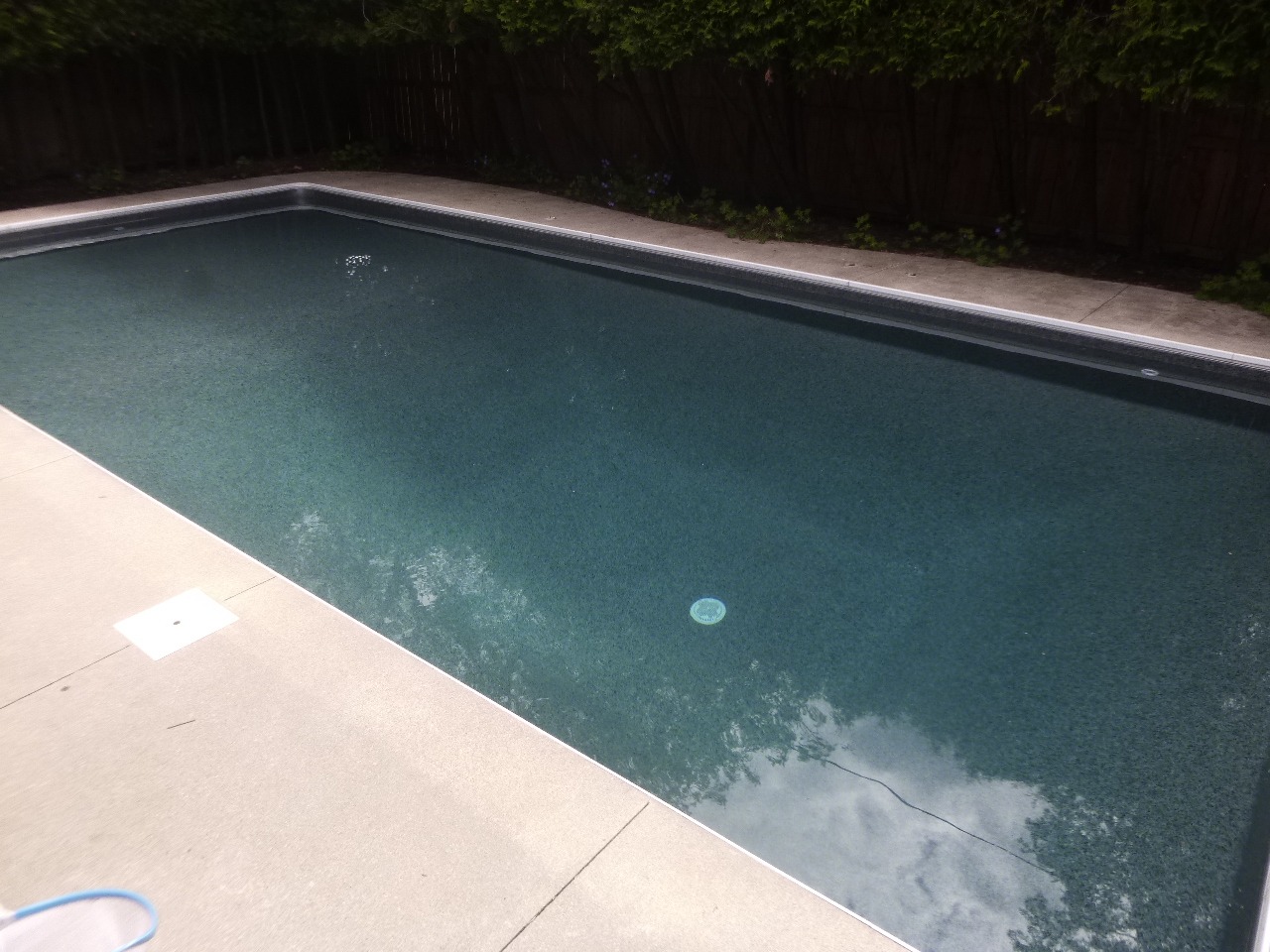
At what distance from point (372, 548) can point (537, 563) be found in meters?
0.64

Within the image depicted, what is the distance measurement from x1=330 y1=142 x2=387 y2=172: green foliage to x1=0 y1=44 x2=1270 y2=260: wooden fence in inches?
16.8

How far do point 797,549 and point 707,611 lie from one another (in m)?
0.52

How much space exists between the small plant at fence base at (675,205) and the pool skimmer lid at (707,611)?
4.19 m

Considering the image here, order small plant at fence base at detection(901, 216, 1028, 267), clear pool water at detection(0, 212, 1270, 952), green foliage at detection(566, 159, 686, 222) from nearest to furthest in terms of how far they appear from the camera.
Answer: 1. clear pool water at detection(0, 212, 1270, 952)
2. small plant at fence base at detection(901, 216, 1028, 267)
3. green foliage at detection(566, 159, 686, 222)

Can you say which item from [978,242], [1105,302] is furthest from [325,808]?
[978,242]

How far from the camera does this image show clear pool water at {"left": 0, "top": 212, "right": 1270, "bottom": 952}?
2225 millimetres

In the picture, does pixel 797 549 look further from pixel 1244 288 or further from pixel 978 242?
pixel 978 242

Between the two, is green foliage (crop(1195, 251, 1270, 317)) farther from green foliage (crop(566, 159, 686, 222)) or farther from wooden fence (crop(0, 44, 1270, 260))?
green foliage (crop(566, 159, 686, 222))

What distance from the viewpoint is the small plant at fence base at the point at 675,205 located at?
22.3 ft

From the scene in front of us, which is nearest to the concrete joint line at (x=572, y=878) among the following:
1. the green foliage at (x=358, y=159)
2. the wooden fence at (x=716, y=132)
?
the wooden fence at (x=716, y=132)

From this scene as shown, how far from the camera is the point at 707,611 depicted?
9.92ft

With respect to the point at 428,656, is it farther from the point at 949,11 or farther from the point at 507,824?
the point at 949,11

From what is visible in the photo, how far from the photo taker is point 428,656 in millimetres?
2834

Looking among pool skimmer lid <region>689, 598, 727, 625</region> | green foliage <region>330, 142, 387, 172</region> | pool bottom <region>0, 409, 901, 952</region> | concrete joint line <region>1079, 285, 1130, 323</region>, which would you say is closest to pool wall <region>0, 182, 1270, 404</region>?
concrete joint line <region>1079, 285, 1130, 323</region>
